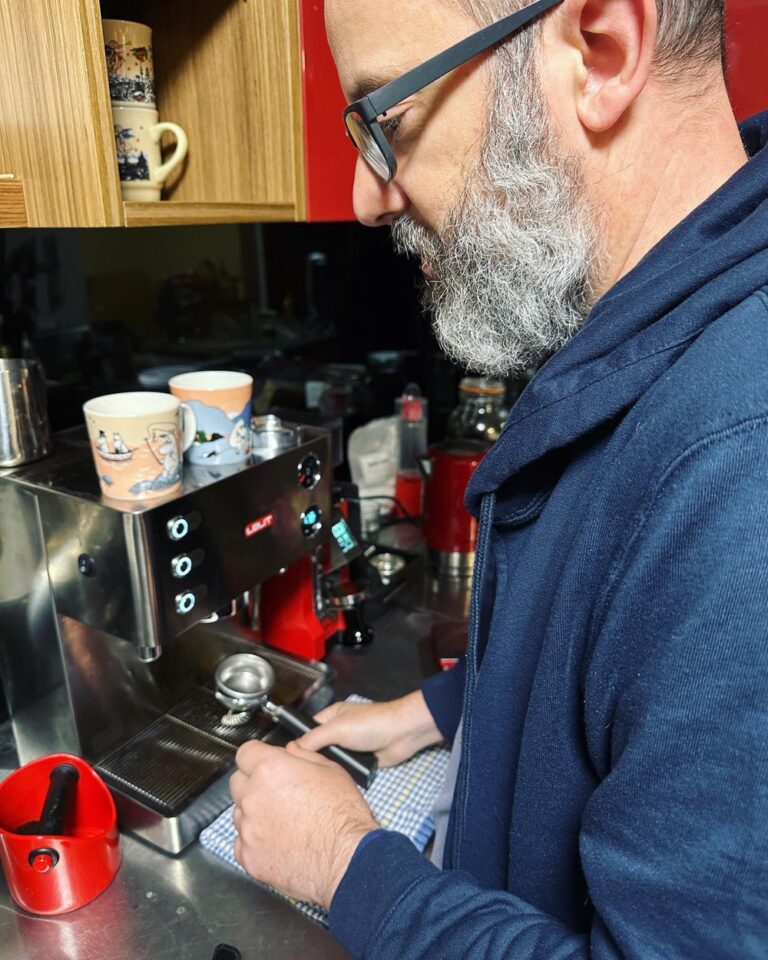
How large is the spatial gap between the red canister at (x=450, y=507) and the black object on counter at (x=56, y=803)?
829 millimetres

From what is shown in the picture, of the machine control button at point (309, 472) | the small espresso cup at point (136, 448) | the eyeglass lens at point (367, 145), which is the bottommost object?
the machine control button at point (309, 472)

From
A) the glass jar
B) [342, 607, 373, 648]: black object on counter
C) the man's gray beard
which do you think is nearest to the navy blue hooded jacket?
the man's gray beard

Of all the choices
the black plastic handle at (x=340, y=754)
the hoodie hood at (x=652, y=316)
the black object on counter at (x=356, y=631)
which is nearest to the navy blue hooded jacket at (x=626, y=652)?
the hoodie hood at (x=652, y=316)

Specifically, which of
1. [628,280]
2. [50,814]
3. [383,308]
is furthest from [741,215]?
[383,308]

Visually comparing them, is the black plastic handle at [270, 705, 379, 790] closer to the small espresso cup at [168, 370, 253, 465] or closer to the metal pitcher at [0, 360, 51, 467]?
the small espresso cup at [168, 370, 253, 465]

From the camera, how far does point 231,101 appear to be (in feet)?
3.02

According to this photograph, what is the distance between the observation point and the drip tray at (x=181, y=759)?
2.64 ft

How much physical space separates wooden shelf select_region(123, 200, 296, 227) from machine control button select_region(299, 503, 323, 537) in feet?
1.19

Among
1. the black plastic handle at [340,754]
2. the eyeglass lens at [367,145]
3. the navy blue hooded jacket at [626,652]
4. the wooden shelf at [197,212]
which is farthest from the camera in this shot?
the black plastic handle at [340,754]

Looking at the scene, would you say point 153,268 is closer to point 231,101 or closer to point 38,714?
point 231,101

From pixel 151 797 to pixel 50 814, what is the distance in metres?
0.12

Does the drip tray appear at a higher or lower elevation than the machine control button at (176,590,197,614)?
lower

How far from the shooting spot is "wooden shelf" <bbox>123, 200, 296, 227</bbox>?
2.39ft

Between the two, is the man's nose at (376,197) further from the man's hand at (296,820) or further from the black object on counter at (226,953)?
the black object on counter at (226,953)
